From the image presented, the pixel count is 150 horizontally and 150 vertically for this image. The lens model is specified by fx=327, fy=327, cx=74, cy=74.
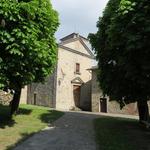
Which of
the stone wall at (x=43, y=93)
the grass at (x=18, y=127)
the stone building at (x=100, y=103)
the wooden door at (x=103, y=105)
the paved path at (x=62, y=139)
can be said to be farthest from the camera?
the stone wall at (x=43, y=93)

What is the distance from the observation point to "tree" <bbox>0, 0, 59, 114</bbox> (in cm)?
1395

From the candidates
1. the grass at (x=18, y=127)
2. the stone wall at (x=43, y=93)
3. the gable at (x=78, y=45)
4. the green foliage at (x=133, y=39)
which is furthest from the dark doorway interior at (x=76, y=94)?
the green foliage at (x=133, y=39)

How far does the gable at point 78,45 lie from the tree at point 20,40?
22170mm

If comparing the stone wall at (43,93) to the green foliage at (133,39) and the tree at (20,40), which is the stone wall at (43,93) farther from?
the green foliage at (133,39)

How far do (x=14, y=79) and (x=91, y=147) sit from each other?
5118 mm

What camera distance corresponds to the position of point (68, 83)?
37.5 meters

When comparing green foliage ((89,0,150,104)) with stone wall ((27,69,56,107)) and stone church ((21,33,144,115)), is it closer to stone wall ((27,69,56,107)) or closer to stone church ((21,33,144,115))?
stone church ((21,33,144,115))

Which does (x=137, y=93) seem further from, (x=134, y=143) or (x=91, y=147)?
(x=91, y=147)

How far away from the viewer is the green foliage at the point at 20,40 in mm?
13953

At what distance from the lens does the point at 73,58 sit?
38.7m

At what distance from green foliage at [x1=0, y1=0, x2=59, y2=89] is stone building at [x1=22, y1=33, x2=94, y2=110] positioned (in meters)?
19.2

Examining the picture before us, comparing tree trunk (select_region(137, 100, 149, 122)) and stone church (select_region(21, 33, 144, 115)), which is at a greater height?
stone church (select_region(21, 33, 144, 115))

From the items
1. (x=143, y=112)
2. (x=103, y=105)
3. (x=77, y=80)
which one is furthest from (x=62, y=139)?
(x=77, y=80)

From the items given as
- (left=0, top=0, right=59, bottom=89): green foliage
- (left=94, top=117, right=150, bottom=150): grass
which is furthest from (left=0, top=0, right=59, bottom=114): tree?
(left=94, top=117, right=150, bottom=150): grass
